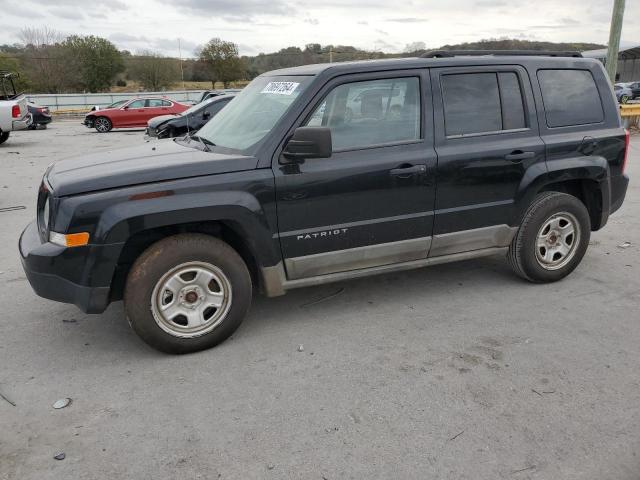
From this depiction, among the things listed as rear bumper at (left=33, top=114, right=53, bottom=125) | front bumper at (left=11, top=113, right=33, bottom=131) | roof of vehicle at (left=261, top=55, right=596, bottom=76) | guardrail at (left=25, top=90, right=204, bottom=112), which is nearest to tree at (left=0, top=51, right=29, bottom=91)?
guardrail at (left=25, top=90, right=204, bottom=112)

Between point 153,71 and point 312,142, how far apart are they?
56.9 meters

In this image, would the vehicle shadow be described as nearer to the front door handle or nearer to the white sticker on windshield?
the front door handle

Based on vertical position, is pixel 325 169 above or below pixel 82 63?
below

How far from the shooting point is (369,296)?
15.1ft

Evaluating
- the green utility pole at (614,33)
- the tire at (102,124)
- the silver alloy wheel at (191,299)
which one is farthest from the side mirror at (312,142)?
the tire at (102,124)

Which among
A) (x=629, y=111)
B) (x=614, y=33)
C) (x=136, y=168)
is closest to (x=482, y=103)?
(x=136, y=168)

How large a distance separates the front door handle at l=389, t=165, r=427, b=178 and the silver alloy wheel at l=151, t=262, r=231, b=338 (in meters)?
1.42

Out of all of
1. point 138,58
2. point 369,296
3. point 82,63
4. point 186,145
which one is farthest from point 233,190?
point 138,58

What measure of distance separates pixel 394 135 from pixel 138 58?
195 feet

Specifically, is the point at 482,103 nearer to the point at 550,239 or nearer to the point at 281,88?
the point at 550,239

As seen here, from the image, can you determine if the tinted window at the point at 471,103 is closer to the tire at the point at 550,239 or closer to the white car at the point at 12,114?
the tire at the point at 550,239

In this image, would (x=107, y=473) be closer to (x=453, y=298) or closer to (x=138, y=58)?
(x=453, y=298)

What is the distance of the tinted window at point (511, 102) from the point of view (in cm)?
436

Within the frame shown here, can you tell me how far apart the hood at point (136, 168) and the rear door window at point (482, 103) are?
5.40 feet
